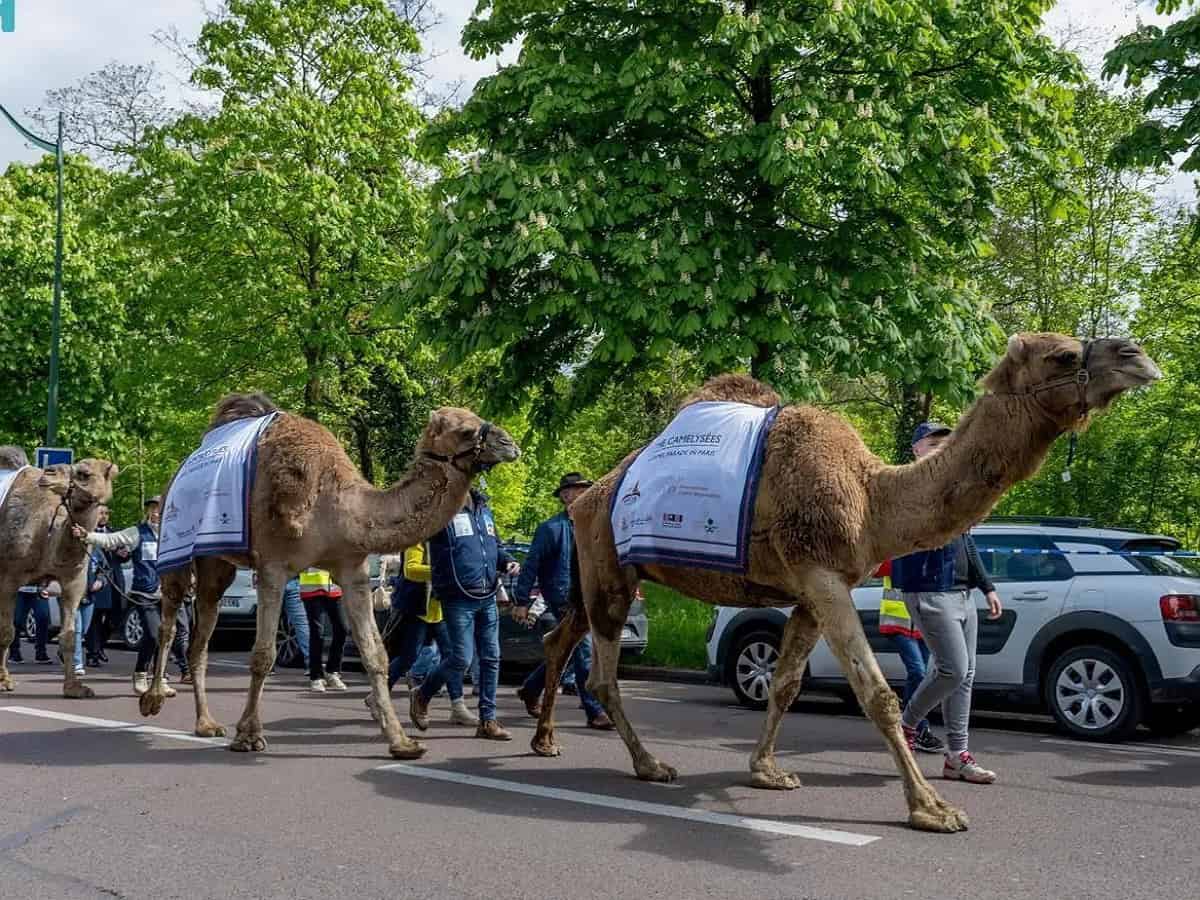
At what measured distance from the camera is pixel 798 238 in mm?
15836

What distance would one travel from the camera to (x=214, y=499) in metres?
10.2

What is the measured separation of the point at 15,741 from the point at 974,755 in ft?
23.0

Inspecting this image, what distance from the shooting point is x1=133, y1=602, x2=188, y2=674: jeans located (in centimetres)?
1442

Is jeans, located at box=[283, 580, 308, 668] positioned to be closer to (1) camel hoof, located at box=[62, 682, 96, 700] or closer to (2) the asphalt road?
(1) camel hoof, located at box=[62, 682, 96, 700]

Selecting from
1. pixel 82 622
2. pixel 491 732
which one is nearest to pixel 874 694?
pixel 491 732

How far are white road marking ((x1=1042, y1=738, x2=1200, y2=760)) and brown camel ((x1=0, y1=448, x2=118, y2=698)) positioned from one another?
9014 mm

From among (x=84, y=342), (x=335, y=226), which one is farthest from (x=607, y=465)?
(x=335, y=226)

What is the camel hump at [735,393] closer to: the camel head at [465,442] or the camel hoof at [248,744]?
the camel head at [465,442]

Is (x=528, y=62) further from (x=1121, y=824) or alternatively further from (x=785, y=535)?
(x=1121, y=824)

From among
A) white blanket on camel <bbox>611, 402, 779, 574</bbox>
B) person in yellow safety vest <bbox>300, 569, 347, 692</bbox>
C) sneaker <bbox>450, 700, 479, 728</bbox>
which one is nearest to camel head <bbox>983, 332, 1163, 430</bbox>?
white blanket on camel <bbox>611, 402, 779, 574</bbox>

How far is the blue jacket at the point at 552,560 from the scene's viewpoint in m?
11.7

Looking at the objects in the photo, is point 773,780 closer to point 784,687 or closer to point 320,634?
point 784,687

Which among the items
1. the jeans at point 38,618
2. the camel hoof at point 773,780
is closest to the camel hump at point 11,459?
the jeans at point 38,618

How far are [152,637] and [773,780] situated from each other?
8.39m
